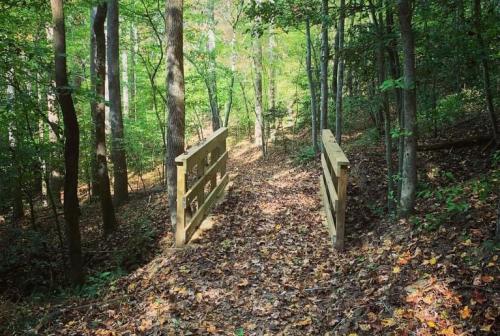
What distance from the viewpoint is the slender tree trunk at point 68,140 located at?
6.19 metres

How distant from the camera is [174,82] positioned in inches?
284

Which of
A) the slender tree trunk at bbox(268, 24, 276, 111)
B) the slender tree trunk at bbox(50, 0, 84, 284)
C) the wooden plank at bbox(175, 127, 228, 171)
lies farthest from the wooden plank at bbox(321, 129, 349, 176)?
the slender tree trunk at bbox(268, 24, 276, 111)

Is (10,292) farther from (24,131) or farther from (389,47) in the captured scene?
(389,47)

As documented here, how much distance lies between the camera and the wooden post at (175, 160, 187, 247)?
6.22m

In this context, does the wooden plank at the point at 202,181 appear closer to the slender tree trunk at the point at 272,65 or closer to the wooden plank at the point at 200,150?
the wooden plank at the point at 200,150

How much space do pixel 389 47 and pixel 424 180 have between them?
2.61 m

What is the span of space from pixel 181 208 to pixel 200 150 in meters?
1.17

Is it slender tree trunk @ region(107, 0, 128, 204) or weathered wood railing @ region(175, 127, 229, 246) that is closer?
weathered wood railing @ region(175, 127, 229, 246)

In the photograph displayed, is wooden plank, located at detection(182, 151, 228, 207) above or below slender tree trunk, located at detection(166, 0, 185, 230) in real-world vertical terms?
below

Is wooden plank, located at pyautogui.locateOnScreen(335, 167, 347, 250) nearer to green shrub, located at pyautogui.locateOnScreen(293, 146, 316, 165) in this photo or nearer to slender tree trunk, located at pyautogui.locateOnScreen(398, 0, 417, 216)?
slender tree trunk, located at pyautogui.locateOnScreen(398, 0, 417, 216)

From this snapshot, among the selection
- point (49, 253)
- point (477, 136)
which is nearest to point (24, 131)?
point (49, 253)

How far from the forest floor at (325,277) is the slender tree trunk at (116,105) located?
5.22 m

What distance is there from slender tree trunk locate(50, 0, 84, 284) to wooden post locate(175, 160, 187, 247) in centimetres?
179

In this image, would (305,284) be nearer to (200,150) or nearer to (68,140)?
(200,150)
